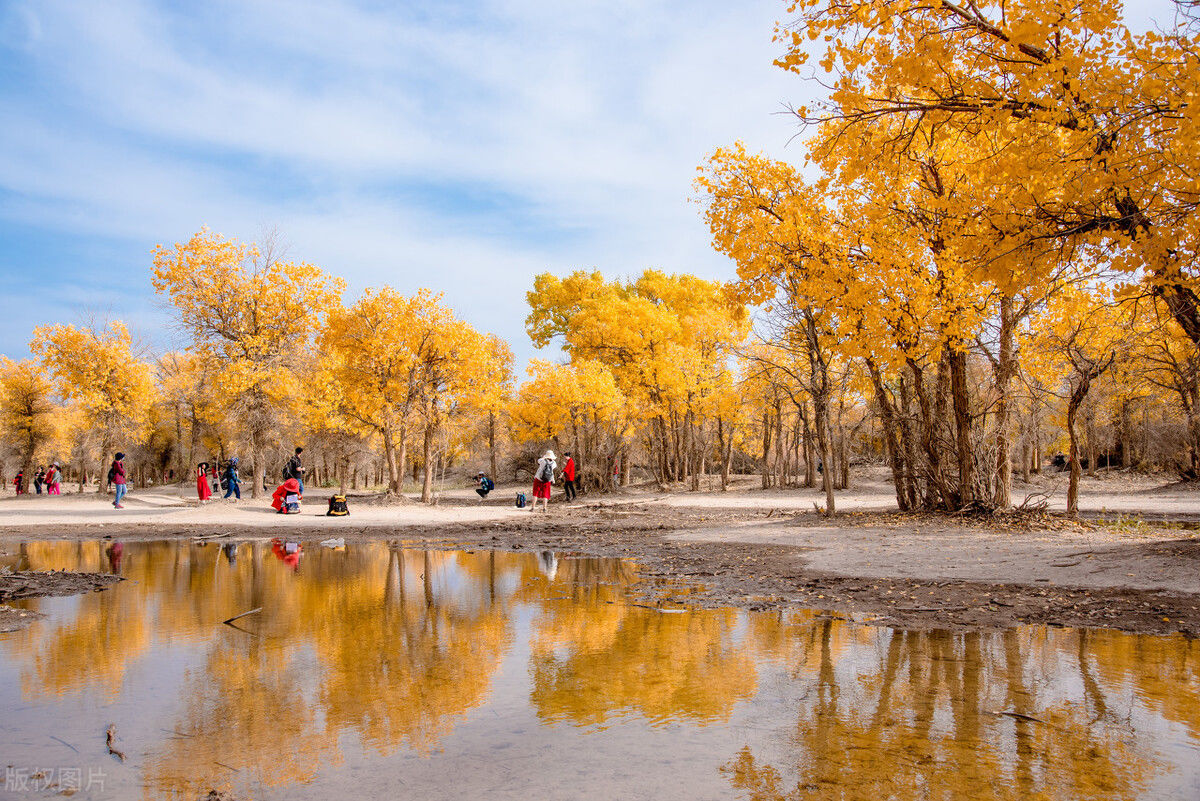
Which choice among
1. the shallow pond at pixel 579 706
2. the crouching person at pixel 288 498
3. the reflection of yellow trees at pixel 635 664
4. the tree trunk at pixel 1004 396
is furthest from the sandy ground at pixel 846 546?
the reflection of yellow trees at pixel 635 664

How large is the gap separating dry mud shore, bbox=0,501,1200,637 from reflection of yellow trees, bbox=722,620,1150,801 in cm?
171

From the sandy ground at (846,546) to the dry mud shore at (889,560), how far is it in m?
0.03

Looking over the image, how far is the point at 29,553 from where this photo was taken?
12281 millimetres

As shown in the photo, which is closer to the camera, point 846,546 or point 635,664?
point 635,664

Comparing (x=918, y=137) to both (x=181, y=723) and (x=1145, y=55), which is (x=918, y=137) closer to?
(x=1145, y=55)

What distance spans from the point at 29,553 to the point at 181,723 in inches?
441

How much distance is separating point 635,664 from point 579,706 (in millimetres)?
875

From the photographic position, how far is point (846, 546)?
11391mm

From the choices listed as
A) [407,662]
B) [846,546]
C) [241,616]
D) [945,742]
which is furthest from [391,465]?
[945,742]

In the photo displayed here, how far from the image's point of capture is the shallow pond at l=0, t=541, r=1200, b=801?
123 inches

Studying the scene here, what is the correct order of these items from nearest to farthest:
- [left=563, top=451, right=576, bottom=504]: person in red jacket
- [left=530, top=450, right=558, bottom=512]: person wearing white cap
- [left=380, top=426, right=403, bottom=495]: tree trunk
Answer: [left=530, top=450, right=558, bottom=512]: person wearing white cap
[left=380, top=426, right=403, bottom=495]: tree trunk
[left=563, top=451, right=576, bottom=504]: person in red jacket

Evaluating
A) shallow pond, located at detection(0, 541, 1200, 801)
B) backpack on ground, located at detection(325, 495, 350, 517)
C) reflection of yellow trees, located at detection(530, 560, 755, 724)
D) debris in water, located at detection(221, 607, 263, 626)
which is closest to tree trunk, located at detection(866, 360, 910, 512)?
shallow pond, located at detection(0, 541, 1200, 801)

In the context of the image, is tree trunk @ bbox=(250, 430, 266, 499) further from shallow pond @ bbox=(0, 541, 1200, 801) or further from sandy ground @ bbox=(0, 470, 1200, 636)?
shallow pond @ bbox=(0, 541, 1200, 801)

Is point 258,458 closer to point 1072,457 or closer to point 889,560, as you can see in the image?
point 889,560
